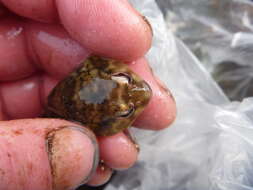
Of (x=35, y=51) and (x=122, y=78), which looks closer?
(x=122, y=78)

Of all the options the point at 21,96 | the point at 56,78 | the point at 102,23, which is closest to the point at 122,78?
the point at 102,23

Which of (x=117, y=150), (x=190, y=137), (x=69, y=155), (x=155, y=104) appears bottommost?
(x=190, y=137)

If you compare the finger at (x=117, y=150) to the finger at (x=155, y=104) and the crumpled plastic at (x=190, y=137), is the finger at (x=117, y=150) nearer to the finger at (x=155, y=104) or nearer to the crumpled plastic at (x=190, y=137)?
the finger at (x=155, y=104)

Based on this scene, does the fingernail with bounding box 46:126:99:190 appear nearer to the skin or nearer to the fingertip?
the skin

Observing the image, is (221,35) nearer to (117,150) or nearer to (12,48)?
(117,150)

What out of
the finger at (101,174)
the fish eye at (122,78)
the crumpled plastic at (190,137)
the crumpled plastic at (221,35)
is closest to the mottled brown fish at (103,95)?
the fish eye at (122,78)

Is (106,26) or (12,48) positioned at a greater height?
(106,26)

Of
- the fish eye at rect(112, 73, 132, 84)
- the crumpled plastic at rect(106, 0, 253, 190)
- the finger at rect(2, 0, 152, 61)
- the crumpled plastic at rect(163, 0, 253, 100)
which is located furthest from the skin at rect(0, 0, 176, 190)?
the crumpled plastic at rect(163, 0, 253, 100)
